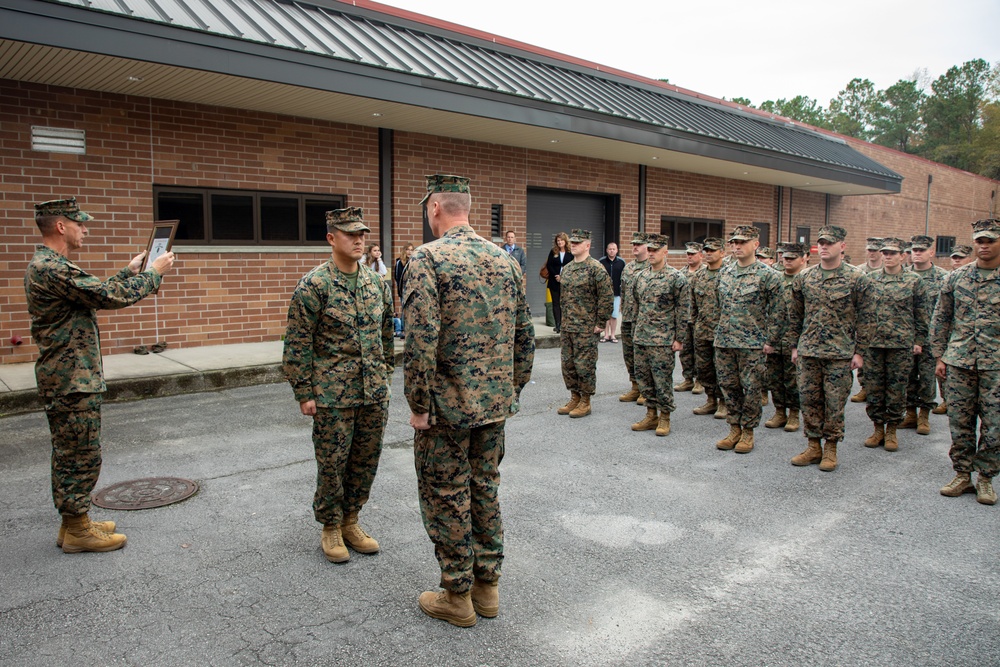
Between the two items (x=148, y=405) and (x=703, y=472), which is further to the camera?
(x=148, y=405)

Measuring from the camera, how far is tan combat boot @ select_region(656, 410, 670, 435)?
7.12 metres

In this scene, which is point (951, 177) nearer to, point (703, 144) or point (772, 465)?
point (703, 144)

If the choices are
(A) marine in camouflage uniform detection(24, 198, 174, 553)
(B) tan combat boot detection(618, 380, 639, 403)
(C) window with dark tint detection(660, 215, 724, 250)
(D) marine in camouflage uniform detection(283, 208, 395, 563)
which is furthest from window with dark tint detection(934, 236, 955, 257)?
(A) marine in camouflage uniform detection(24, 198, 174, 553)

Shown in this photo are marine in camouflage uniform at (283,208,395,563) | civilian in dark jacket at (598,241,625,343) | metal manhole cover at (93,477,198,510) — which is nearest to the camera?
marine in camouflage uniform at (283,208,395,563)

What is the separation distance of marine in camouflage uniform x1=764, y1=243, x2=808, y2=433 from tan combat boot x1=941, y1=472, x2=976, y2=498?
197 centimetres

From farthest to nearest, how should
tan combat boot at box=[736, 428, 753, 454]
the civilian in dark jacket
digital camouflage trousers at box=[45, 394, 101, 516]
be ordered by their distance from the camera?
the civilian in dark jacket, tan combat boot at box=[736, 428, 753, 454], digital camouflage trousers at box=[45, 394, 101, 516]

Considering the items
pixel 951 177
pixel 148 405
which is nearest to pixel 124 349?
pixel 148 405

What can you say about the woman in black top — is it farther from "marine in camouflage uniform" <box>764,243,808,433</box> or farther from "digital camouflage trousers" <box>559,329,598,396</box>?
"marine in camouflage uniform" <box>764,243,808,433</box>

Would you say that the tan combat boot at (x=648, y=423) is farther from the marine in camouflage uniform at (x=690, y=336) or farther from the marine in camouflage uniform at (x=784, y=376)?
the marine in camouflage uniform at (x=690, y=336)

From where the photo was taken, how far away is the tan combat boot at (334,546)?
4051 mm

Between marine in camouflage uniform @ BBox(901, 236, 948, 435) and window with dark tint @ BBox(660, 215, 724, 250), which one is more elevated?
window with dark tint @ BBox(660, 215, 724, 250)

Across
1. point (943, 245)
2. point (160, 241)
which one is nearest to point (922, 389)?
point (160, 241)

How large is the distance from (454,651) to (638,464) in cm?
322

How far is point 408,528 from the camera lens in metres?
4.57
